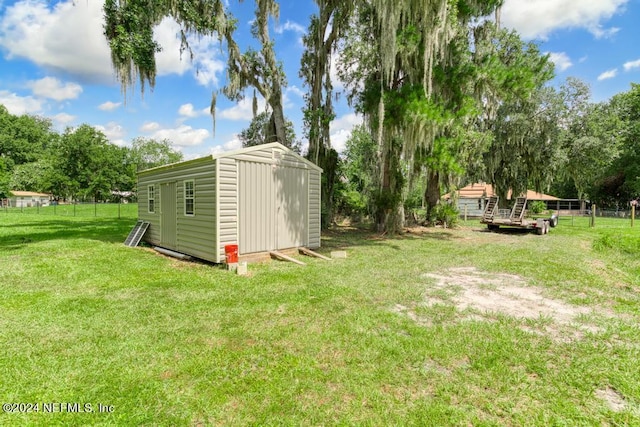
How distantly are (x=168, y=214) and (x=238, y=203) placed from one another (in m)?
2.98

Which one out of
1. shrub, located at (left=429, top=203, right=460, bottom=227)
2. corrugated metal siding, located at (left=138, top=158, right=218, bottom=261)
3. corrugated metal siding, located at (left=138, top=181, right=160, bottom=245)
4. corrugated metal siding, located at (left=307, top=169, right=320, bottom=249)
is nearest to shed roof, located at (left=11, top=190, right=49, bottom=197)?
corrugated metal siding, located at (left=138, top=181, right=160, bottom=245)

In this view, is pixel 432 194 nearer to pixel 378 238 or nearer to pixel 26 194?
pixel 378 238

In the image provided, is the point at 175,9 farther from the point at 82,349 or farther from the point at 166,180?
the point at 82,349

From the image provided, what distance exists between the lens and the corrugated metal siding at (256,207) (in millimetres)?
7109

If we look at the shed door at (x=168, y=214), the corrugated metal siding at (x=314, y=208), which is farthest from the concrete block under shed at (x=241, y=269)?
the shed door at (x=168, y=214)

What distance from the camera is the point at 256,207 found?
24.3 ft

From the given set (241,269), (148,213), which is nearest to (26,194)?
(148,213)

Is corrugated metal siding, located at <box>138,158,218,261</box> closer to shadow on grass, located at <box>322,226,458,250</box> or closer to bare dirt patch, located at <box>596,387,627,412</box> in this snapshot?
shadow on grass, located at <box>322,226,458,250</box>

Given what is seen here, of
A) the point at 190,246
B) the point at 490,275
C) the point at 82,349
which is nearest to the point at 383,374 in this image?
the point at 82,349

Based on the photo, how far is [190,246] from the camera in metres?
7.71

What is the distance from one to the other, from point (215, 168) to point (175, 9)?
729 cm

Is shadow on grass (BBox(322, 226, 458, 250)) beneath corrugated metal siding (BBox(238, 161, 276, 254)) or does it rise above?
beneath

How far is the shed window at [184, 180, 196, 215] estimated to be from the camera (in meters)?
7.52

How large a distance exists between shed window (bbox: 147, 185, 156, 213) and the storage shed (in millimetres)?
118
